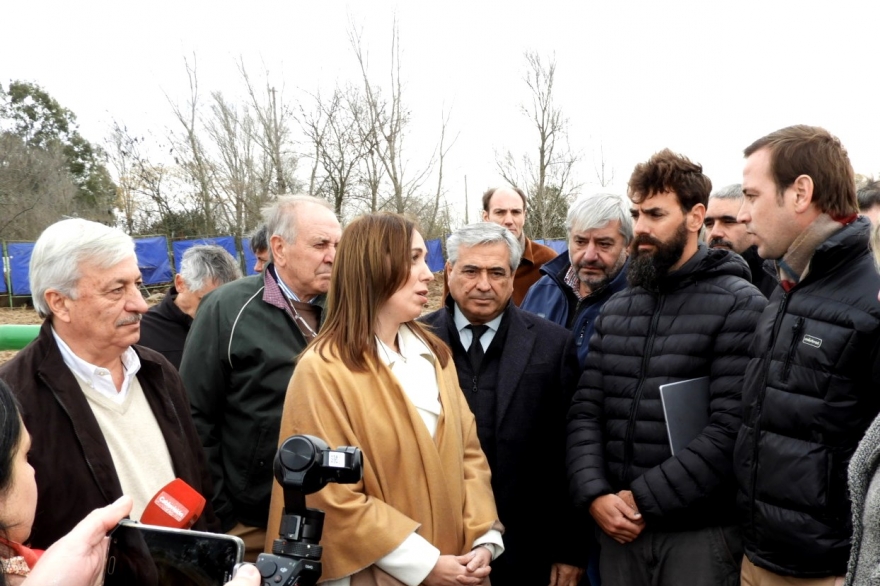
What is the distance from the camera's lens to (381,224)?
2.72 meters

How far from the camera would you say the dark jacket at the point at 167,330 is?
4.66 meters

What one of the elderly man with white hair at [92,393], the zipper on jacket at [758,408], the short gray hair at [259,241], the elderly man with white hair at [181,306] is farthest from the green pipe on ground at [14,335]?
the zipper on jacket at [758,408]

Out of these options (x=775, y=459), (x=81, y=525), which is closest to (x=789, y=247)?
(x=775, y=459)

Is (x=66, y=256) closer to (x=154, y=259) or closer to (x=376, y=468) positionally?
(x=376, y=468)

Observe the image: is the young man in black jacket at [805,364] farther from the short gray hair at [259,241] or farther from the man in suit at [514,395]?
the short gray hair at [259,241]

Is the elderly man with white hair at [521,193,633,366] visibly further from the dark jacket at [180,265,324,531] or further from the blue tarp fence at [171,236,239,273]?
the blue tarp fence at [171,236,239,273]

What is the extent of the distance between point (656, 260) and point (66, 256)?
7.09ft

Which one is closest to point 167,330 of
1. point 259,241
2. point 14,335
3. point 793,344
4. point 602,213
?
point 14,335

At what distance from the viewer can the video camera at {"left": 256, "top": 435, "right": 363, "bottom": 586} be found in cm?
176

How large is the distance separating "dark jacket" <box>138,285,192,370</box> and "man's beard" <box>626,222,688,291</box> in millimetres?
2975

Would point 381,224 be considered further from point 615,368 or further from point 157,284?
point 157,284

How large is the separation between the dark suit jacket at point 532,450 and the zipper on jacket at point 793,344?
105 cm

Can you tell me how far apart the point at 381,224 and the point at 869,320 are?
1.63m

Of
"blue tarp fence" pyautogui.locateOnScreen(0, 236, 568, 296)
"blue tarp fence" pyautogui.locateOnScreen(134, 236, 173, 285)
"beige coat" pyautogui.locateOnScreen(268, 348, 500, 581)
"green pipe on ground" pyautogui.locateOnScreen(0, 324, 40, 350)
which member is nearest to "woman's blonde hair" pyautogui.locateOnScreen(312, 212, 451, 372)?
"beige coat" pyautogui.locateOnScreen(268, 348, 500, 581)
